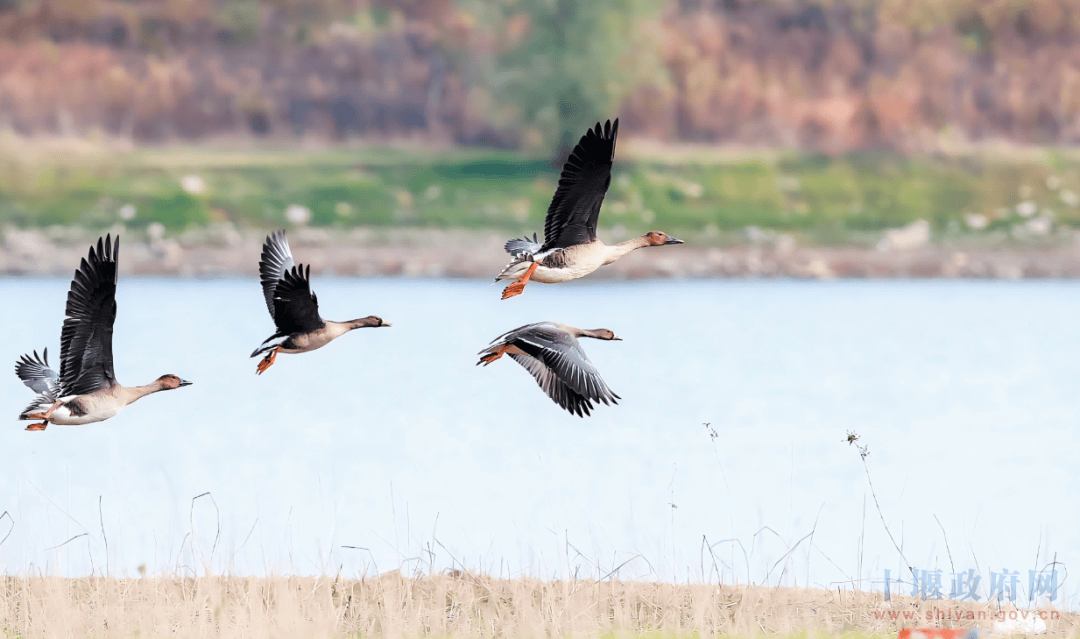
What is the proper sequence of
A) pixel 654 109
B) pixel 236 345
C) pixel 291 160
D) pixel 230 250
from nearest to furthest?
pixel 236 345, pixel 230 250, pixel 291 160, pixel 654 109

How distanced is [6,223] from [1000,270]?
2867 cm

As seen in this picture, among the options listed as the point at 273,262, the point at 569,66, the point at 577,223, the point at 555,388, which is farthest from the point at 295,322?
the point at 569,66

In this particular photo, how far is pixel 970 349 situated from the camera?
93.0ft

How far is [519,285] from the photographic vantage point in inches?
336

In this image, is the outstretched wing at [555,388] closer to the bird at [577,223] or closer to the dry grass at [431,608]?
the bird at [577,223]

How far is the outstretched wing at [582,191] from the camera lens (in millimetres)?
8836

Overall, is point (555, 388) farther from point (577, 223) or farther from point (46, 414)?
point (46, 414)

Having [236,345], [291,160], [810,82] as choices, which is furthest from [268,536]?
[810,82]

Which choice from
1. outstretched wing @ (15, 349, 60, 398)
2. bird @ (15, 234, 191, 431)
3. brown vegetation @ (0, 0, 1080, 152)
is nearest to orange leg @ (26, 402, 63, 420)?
bird @ (15, 234, 191, 431)

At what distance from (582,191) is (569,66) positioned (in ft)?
111

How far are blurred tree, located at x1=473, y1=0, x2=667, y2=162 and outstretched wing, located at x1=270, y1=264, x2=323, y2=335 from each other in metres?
32.6

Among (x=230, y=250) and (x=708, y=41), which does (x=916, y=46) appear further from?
(x=230, y=250)

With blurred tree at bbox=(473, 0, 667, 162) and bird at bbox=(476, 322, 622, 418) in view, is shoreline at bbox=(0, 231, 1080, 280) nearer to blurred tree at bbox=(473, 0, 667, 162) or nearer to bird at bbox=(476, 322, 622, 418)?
blurred tree at bbox=(473, 0, 667, 162)

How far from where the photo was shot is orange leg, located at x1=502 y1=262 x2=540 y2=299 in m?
8.37
